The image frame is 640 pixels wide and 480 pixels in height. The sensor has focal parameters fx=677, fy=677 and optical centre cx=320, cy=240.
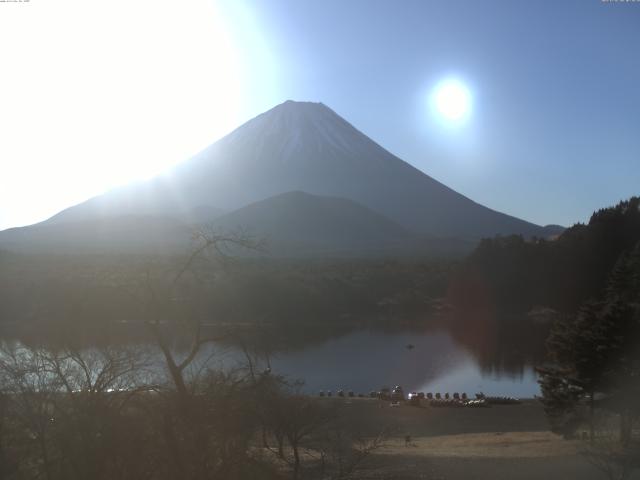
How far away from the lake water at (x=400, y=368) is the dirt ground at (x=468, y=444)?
320cm

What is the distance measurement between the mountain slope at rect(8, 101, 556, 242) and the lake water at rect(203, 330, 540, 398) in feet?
211

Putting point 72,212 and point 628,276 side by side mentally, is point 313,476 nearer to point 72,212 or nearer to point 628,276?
point 628,276

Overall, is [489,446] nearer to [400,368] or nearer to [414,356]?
[400,368]

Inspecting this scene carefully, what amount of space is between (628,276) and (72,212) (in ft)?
257

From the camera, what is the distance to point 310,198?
8712 cm

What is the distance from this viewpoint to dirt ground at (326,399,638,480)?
7.23 metres

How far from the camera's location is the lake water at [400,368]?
744 inches

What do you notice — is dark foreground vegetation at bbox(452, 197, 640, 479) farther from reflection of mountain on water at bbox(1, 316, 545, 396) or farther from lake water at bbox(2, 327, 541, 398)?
reflection of mountain on water at bbox(1, 316, 545, 396)

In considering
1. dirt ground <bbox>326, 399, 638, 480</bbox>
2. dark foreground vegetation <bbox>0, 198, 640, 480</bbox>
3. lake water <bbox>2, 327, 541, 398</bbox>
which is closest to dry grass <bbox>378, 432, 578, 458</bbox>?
dirt ground <bbox>326, 399, 638, 480</bbox>

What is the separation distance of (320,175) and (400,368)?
250 ft

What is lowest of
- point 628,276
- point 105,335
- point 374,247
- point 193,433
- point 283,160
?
point 193,433

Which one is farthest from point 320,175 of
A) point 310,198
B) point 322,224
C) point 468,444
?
point 468,444

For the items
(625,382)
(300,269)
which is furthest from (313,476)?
(300,269)

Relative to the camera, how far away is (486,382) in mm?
19578
